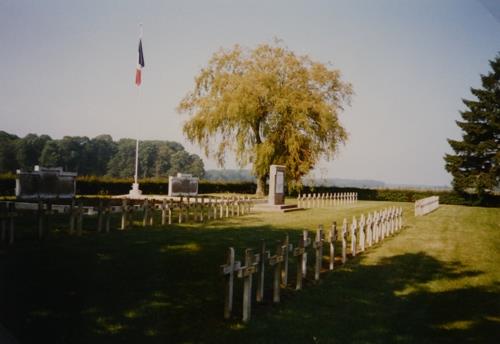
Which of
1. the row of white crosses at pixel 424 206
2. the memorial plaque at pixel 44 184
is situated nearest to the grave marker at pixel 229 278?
the memorial plaque at pixel 44 184

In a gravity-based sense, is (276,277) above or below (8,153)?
below

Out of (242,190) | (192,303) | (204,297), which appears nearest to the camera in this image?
(192,303)

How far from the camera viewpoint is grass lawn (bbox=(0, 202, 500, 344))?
17.7ft

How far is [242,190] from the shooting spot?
44.3 metres

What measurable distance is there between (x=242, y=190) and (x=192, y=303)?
37.9 meters

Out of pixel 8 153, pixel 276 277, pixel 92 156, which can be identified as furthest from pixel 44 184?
pixel 92 156

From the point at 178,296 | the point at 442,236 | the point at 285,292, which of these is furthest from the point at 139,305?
the point at 442,236

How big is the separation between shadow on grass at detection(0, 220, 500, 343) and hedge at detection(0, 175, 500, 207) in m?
22.2

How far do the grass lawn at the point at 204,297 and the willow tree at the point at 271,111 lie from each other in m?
23.5

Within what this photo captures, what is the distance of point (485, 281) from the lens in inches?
348

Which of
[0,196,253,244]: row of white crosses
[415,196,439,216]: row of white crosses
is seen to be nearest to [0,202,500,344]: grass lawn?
[0,196,253,244]: row of white crosses

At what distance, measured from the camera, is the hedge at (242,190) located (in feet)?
102

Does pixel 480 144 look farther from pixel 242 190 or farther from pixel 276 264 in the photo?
pixel 276 264

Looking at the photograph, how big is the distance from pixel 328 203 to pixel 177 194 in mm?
11297
